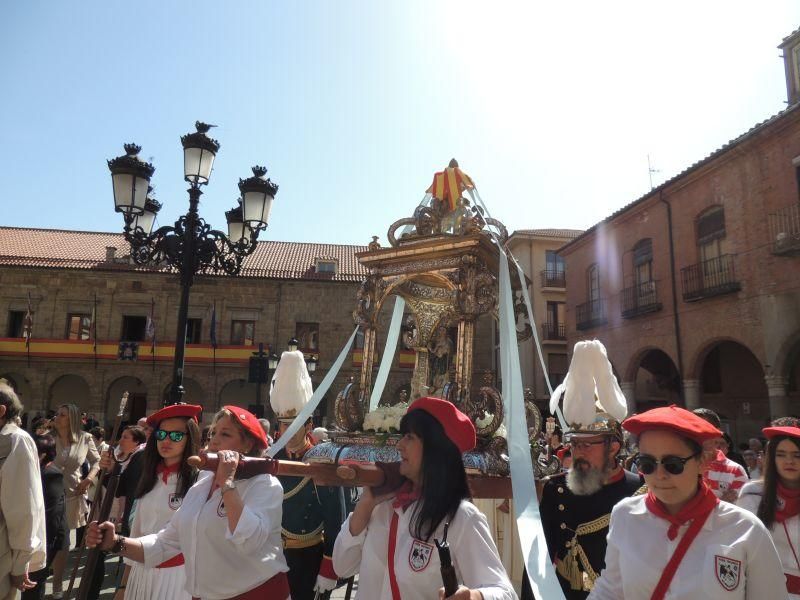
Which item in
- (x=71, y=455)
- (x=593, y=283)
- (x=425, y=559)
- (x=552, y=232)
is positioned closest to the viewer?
(x=425, y=559)

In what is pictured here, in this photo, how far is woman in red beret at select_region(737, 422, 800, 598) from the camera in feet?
10.5

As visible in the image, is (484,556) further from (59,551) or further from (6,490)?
(59,551)

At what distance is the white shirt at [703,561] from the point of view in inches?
80.0

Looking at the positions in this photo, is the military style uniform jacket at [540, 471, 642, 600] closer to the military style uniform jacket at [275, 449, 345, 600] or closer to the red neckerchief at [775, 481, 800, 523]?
the red neckerchief at [775, 481, 800, 523]

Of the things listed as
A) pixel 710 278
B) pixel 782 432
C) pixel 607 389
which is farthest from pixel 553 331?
pixel 782 432

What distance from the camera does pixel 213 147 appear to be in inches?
289

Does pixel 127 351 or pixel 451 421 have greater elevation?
pixel 127 351

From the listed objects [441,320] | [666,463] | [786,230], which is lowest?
[666,463]

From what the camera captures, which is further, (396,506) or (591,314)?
(591,314)

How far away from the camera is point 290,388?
6.19 m

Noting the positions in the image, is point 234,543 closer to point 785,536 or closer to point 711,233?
point 785,536

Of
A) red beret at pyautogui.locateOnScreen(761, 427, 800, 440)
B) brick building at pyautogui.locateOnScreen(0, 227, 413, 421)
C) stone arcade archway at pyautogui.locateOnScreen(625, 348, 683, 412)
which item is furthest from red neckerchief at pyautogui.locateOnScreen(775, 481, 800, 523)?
brick building at pyautogui.locateOnScreen(0, 227, 413, 421)

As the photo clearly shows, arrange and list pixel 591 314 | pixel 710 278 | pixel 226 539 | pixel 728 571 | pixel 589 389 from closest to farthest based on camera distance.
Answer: pixel 728 571, pixel 226 539, pixel 589 389, pixel 710 278, pixel 591 314

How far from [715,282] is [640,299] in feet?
10.8
